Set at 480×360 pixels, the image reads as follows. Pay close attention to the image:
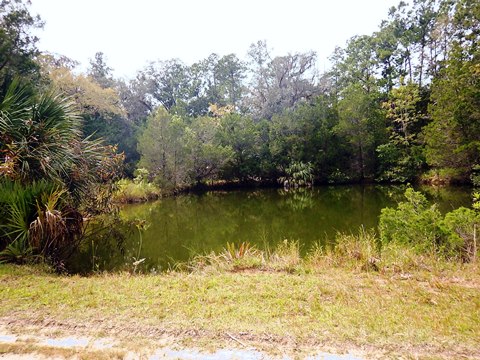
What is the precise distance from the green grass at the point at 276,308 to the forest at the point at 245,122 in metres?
2.19

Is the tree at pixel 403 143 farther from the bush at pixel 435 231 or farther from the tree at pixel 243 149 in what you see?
the bush at pixel 435 231

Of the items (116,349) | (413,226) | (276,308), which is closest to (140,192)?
(413,226)

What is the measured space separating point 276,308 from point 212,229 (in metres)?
7.85

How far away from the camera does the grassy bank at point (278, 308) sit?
104 inches

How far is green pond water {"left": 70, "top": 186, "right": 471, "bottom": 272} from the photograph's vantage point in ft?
24.0

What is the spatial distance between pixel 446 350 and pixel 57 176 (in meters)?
6.49

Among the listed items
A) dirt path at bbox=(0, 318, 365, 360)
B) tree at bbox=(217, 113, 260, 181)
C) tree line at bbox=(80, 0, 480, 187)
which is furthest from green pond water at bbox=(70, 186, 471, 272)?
tree at bbox=(217, 113, 260, 181)

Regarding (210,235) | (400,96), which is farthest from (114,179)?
(400,96)

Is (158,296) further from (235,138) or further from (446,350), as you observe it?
(235,138)

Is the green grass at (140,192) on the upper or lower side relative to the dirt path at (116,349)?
lower

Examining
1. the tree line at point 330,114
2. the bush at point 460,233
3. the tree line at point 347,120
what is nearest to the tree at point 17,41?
the tree line at point 330,114

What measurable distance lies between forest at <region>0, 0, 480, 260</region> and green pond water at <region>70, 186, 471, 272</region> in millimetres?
1210

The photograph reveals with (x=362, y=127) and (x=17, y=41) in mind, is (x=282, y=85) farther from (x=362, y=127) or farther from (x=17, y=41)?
(x=17, y=41)

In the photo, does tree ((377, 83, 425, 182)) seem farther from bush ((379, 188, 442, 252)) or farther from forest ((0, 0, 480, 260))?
bush ((379, 188, 442, 252))
